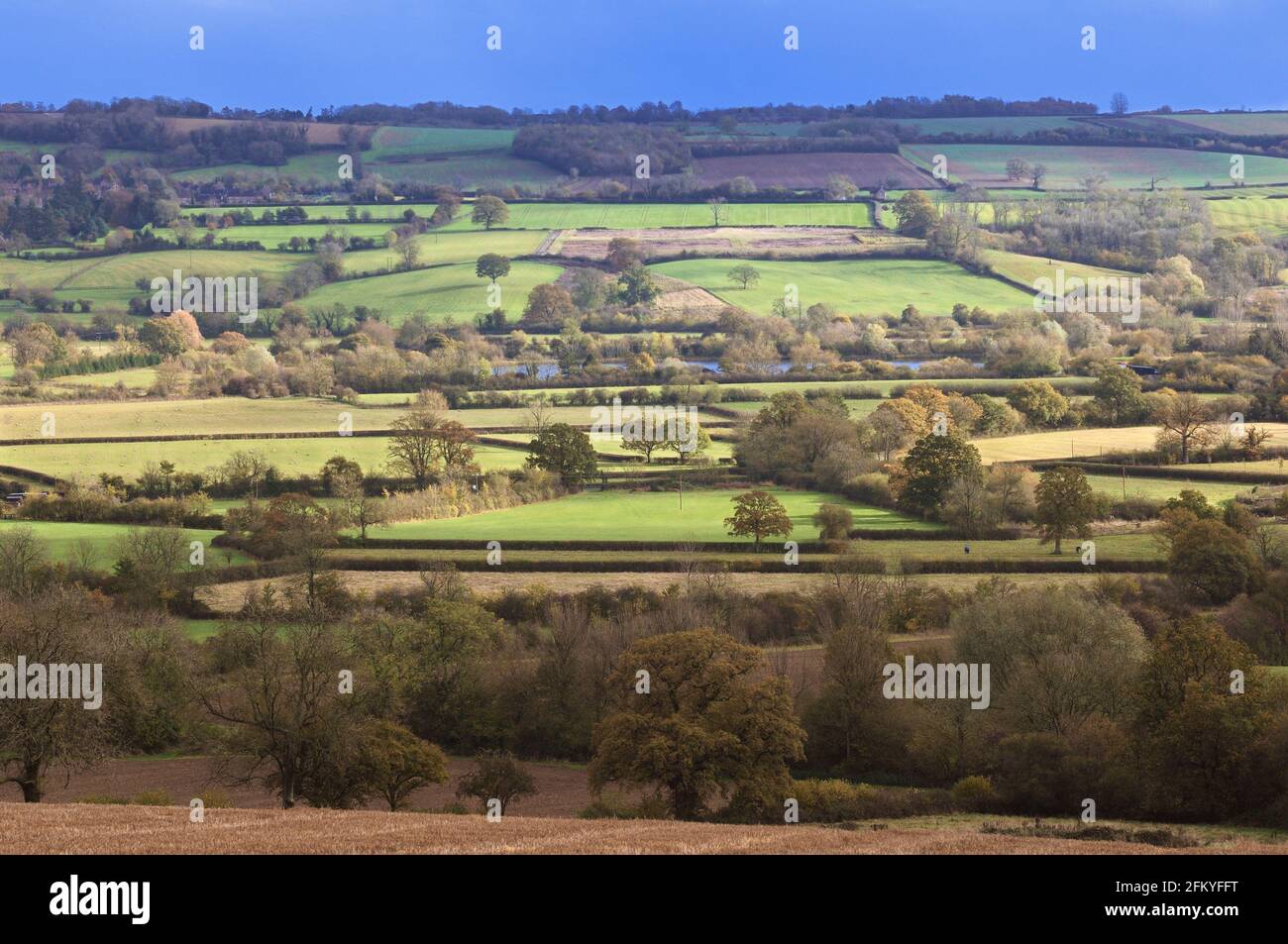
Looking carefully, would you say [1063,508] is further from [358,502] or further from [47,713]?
[47,713]

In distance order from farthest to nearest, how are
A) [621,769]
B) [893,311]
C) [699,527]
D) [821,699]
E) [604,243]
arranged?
[604,243] → [893,311] → [699,527] → [821,699] → [621,769]

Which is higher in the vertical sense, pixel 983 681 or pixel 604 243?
pixel 604 243

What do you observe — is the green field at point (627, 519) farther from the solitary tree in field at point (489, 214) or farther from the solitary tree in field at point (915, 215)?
the solitary tree in field at point (489, 214)
